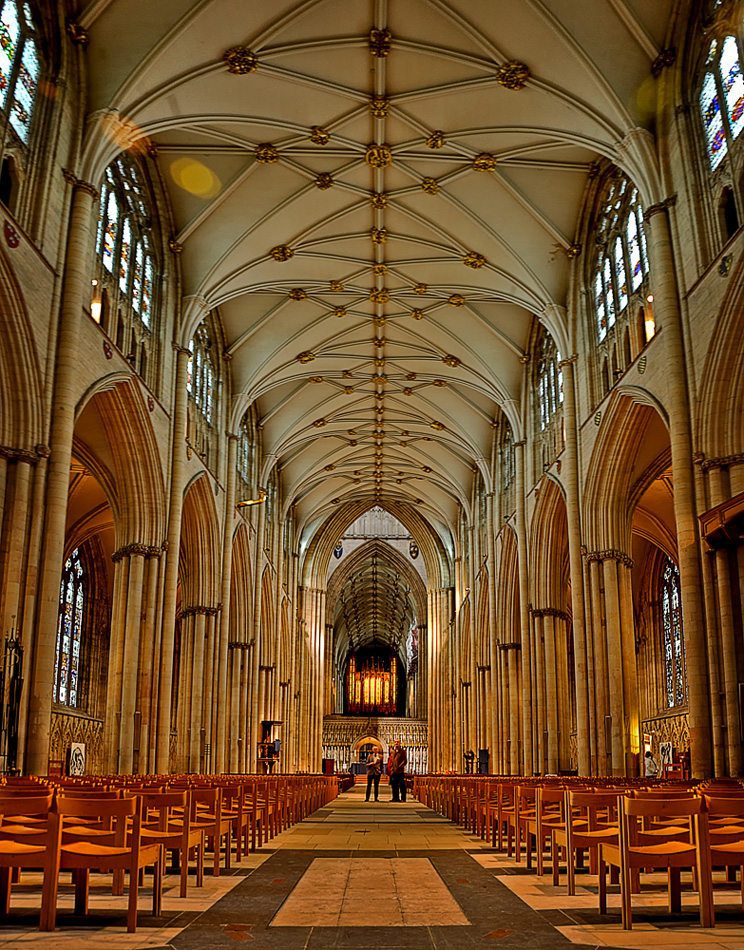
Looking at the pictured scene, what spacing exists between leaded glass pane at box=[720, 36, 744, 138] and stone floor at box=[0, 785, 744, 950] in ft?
40.9

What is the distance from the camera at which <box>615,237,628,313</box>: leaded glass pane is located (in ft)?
68.6

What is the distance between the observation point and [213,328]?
1125 inches

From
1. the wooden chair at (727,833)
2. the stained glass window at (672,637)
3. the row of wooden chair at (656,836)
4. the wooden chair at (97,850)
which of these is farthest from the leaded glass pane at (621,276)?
the wooden chair at (97,850)

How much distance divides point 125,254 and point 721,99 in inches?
503

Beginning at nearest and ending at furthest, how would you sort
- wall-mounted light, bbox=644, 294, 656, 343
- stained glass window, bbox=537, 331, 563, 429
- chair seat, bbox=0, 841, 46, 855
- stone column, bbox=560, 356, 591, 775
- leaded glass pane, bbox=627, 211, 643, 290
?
1. chair seat, bbox=0, 841, 46, 855
2. wall-mounted light, bbox=644, 294, 656, 343
3. leaded glass pane, bbox=627, 211, 643, 290
4. stone column, bbox=560, 356, 591, 775
5. stained glass window, bbox=537, 331, 563, 429

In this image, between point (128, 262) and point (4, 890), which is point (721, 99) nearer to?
point (128, 262)

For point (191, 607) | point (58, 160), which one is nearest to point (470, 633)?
point (191, 607)

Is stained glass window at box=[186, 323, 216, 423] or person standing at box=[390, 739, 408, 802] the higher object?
stained glass window at box=[186, 323, 216, 423]

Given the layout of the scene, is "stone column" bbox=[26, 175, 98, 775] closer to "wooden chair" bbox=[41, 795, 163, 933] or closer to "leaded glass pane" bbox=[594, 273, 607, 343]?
"wooden chair" bbox=[41, 795, 163, 933]

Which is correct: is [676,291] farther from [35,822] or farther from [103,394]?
[35,822]

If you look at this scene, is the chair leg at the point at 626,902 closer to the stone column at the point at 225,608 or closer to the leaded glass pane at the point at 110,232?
the leaded glass pane at the point at 110,232

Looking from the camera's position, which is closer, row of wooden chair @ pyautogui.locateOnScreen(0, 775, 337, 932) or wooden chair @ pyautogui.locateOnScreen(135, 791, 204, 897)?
row of wooden chair @ pyautogui.locateOnScreen(0, 775, 337, 932)

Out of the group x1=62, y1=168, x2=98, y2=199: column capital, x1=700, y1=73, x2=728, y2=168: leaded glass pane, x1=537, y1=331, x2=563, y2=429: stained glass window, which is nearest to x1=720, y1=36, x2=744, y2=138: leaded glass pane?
x1=700, y1=73, x2=728, y2=168: leaded glass pane

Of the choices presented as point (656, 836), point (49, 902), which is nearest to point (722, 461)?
point (656, 836)
